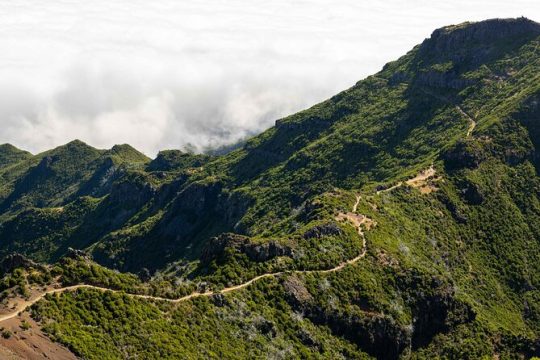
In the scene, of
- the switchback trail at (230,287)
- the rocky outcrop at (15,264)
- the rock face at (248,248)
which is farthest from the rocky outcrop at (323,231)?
the rocky outcrop at (15,264)

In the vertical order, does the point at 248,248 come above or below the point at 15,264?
above

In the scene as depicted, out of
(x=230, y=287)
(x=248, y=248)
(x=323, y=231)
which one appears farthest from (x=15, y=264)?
(x=323, y=231)

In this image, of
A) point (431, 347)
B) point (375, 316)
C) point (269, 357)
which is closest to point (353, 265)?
point (375, 316)

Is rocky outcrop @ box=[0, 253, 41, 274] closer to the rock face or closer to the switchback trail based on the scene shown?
the switchback trail

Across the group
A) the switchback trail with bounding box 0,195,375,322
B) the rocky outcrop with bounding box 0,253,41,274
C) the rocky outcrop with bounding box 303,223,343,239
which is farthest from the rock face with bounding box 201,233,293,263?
the rocky outcrop with bounding box 0,253,41,274

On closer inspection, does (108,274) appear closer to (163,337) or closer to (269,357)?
(163,337)

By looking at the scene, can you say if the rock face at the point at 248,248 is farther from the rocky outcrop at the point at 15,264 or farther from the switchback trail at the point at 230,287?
the rocky outcrop at the point at 15,264

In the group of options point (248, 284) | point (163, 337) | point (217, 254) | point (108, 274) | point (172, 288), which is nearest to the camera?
point (163, 337)

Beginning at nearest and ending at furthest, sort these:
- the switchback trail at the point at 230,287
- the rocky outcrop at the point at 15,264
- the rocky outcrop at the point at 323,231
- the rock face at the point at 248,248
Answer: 1. the switchback trail at the point at 230,287
2. the rocky outcrop at the point at 15,264
3. the rock face at the point at 248,248
4. the rocky outcrop at the point at 323,231

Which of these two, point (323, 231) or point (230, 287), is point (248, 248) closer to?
point (230, 287)
